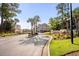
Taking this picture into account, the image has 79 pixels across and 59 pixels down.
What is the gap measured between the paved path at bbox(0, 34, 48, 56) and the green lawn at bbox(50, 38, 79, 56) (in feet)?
0.47

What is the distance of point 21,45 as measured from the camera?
9.16 feet

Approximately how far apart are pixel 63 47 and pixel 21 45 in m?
0.53

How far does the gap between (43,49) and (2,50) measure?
1.67ft

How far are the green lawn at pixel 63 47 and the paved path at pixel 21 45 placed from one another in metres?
0.14

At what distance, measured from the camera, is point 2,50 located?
2.73 m

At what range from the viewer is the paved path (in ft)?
8.93

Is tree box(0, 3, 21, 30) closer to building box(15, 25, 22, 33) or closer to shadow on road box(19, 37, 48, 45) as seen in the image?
building box(15, 25, 22, 33)

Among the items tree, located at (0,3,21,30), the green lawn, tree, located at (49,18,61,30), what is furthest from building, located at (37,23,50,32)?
tree, located at (0,3,21,30)

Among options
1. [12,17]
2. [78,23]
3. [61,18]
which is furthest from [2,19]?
[78,23]

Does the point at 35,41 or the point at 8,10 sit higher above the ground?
the point at 8,10

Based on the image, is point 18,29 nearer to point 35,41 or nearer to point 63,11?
point 35,41

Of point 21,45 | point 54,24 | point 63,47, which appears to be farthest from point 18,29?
point 63,47

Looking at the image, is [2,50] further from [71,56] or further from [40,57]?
[71,56]

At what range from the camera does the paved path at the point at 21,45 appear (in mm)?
2723
